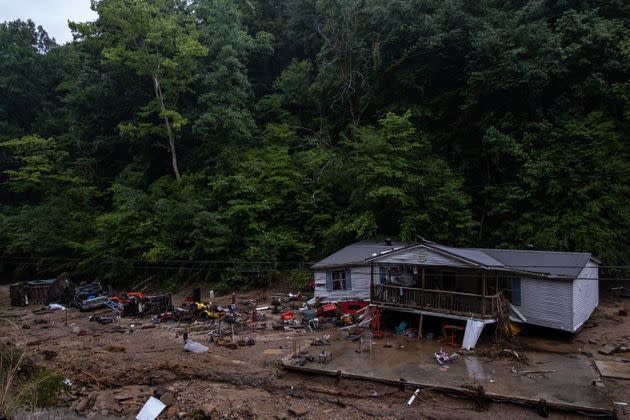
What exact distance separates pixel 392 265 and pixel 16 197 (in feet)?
139

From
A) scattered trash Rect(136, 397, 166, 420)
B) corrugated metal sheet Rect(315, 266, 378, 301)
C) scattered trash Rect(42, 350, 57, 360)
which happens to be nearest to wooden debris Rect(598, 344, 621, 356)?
corrugated metal sheet Rect(315, 266, 378, 301)

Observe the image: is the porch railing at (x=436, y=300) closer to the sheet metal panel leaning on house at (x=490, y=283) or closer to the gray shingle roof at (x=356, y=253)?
the sheet metal panel leaning on house at (x=490, y=283)

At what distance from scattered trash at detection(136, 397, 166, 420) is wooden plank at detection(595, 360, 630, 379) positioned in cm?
1364

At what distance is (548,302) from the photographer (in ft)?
51.9

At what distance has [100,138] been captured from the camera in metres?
36.9

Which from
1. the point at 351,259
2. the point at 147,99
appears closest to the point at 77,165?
the point at 147,99

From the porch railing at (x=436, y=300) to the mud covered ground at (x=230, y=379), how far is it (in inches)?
58.0

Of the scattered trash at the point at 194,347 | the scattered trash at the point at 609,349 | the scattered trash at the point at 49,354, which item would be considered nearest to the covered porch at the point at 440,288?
the scattered trash at the point at 609,349

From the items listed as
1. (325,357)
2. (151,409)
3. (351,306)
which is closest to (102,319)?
(151,409)

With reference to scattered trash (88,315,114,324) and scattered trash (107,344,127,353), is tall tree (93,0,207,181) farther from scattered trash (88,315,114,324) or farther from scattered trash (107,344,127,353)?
scattered trash (107,344,127,353)

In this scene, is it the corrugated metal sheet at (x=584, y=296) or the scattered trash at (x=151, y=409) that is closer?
the scattered trash at (x=151, y=409)

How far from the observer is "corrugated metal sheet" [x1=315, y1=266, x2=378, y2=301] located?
20.5 metres

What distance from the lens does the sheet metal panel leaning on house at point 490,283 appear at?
50.7 feet

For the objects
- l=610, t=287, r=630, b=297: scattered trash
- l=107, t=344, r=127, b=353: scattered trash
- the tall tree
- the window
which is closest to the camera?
l=107, t=344, r=127, b=353: scattered trash
